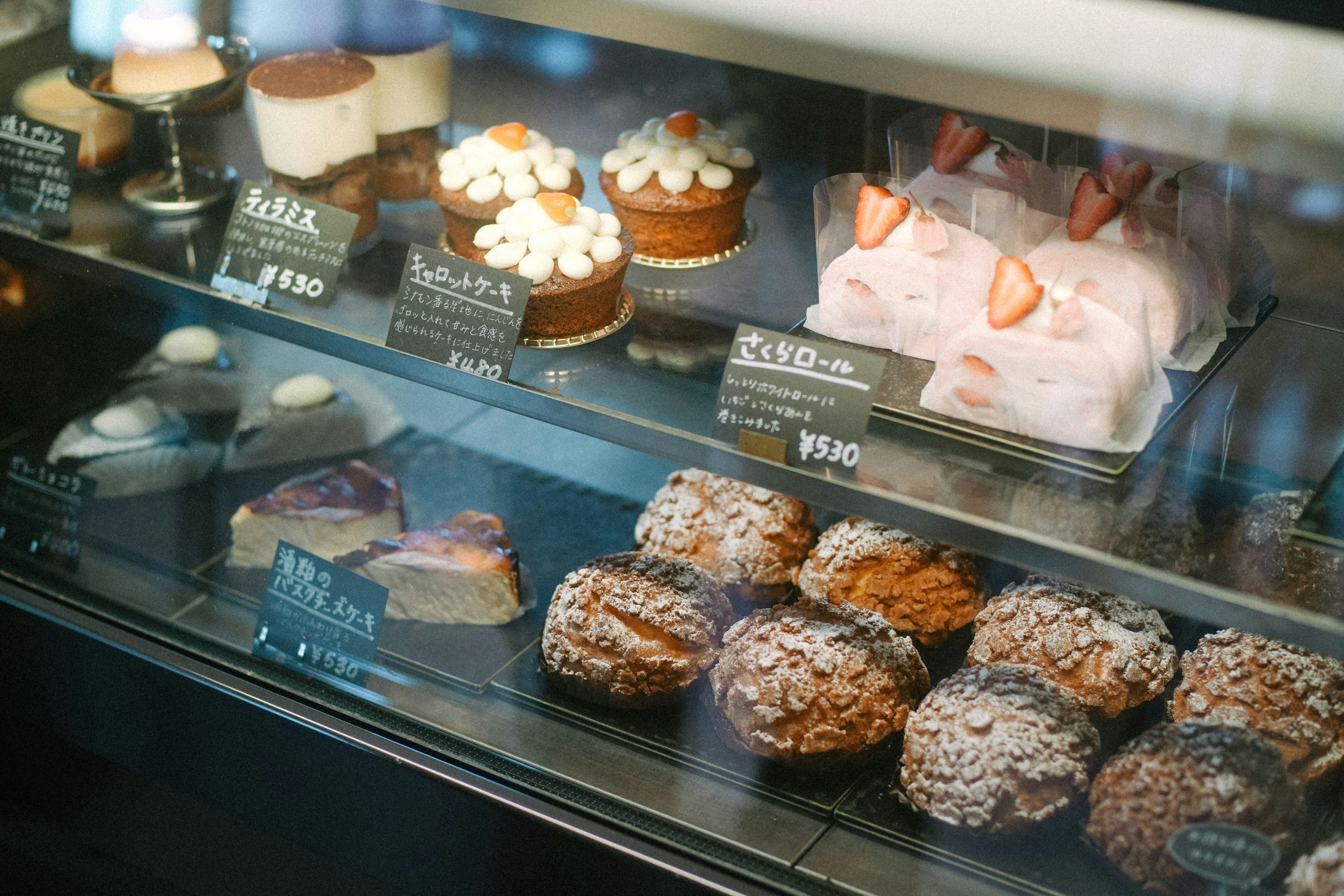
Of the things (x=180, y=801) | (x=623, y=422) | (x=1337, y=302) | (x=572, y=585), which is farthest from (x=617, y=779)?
(x=1337, y=302)

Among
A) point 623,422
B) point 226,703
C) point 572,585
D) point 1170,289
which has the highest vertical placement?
point 1170,289

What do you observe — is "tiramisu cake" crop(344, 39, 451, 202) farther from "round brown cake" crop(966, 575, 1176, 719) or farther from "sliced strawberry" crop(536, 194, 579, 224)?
"round brown cake" crop(966, 575, 1176, 719)

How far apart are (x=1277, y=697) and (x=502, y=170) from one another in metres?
1.26

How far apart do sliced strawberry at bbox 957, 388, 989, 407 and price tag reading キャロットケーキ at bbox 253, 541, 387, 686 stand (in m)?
0.83

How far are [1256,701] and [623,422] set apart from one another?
823 mm

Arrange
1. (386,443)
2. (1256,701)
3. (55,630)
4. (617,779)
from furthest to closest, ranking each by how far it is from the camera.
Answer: (386,443)
(55,630)
(617,779)
(1256,701)

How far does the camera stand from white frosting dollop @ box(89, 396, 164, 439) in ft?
7.73

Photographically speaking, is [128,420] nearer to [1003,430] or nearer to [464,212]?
[464,212]

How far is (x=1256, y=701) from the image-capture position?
1459 millimetres

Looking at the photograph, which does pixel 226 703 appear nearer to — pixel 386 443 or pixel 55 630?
pixel 55 630

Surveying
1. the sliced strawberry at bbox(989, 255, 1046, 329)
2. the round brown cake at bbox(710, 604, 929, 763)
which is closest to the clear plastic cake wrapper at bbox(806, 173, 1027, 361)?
the sliced strawberry at bbox(989, 255, 1046, 329)

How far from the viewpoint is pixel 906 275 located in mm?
1469

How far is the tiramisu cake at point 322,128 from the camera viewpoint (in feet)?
5.96

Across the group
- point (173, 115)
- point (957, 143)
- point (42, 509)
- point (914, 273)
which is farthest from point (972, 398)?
point (42, 509)
